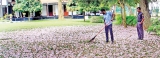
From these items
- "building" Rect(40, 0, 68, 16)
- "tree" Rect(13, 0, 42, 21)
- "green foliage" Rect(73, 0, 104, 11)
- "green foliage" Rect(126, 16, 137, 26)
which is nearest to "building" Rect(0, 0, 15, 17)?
"tree" Rect(13, 0, 42, 21)

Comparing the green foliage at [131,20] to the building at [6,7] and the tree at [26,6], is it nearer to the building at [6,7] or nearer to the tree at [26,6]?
the tree at [26,6]

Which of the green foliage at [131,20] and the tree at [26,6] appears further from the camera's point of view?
the tree at [26,6]

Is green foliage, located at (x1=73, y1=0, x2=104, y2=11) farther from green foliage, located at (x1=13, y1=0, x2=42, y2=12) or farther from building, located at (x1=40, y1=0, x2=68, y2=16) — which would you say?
building, located at (x1=40, y1=0, x2=68, y2=16)

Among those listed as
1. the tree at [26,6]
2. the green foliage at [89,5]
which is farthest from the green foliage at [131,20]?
the tree at [26,6]

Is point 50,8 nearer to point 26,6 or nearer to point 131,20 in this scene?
point 26,6

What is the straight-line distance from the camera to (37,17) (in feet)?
167

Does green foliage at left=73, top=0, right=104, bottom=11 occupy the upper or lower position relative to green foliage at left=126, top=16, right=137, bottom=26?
upper

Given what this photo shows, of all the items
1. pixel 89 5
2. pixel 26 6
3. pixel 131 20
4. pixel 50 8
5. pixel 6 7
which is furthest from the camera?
pixel 50 8

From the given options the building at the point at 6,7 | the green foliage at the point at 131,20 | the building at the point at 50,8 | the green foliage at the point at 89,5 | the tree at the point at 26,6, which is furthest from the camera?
the building at the point at 50,8

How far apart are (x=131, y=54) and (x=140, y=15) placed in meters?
4.75

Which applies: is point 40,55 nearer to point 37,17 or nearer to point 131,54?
point 131,54

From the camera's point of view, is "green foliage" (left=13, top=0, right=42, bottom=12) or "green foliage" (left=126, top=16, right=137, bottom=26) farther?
"green foliage" (left=13, top=0, right=42, bottom=12)

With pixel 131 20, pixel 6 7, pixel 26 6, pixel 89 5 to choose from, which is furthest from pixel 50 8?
pixel 131 20

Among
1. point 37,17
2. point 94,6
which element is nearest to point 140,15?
point 94,6
